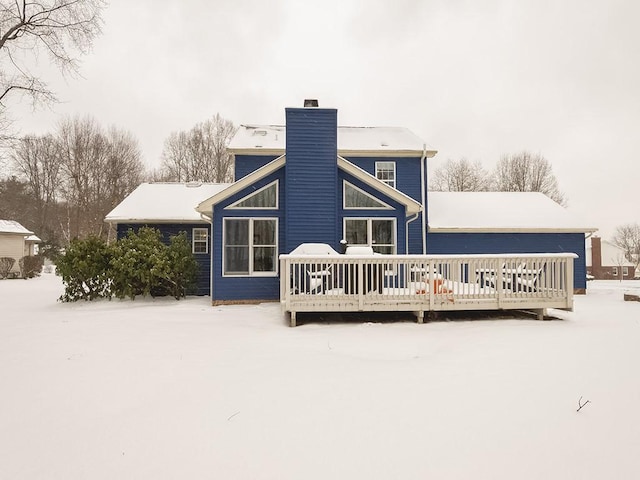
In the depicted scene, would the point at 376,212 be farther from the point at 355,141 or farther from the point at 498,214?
the point at 498,214

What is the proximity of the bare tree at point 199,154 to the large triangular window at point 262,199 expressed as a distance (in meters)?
19.7

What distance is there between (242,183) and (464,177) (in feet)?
92.7

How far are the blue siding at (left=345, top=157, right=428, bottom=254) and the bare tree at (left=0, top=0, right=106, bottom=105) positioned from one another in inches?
364

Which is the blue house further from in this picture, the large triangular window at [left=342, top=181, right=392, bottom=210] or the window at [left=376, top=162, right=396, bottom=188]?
the window at [left=376, top=162, right=396, bottom=188]

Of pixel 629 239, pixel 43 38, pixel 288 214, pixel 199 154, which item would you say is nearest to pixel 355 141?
pixel 288 214

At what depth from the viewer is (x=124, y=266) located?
10.3m

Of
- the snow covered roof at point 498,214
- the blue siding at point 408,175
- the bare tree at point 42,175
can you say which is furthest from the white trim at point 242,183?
the bare tree at point 42,175

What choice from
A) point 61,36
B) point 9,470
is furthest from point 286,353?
point 61,36

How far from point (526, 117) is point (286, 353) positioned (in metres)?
28.5

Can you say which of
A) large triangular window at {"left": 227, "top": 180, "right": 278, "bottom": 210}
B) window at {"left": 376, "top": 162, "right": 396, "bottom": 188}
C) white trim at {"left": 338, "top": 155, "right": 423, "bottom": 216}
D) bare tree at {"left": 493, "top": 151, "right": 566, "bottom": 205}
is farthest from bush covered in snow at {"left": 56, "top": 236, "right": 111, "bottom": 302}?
bare tree at {"left": 493, "top": 151, "right": 566, "bottom": 205}

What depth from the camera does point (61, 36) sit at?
33.8 ft

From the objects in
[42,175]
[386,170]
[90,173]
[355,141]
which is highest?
[42,175]

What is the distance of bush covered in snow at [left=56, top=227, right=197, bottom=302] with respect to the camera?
411 inches

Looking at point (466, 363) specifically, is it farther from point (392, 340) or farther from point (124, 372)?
point (124, 372)
